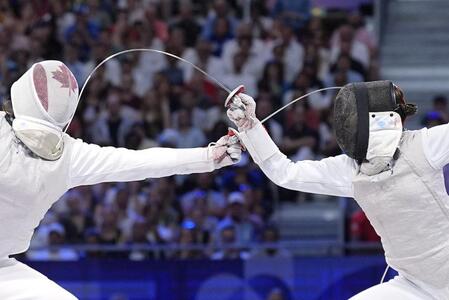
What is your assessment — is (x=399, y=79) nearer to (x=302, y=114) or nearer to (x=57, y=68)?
(x=302, y=114)

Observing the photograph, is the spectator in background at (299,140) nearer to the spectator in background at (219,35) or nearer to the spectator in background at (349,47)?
the spectator in background at (349,47)

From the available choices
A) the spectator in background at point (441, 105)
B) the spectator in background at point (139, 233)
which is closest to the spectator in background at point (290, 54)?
the spectator in background at point (441, 105)

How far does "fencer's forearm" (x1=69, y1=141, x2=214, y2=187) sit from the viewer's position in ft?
15.5

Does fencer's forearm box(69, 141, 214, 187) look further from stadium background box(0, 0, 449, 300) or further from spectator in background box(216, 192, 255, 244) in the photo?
spectator in background box(216, 192, 255, 244)

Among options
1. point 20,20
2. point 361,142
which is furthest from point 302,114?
point 361,142

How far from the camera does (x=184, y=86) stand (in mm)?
9383

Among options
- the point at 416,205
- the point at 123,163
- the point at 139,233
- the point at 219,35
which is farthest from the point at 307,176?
the point at 219,35

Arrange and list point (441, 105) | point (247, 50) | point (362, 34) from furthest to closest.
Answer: point (362, 34)
point (247, 50)
point (441, 105)

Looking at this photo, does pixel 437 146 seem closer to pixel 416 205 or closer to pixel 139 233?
pixel 416 205

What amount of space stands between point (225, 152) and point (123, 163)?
48 centimetres

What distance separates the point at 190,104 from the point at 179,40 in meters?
0.89

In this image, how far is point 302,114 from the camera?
8977 millimetres

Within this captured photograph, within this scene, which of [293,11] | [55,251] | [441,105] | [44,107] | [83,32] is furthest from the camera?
[293,11]

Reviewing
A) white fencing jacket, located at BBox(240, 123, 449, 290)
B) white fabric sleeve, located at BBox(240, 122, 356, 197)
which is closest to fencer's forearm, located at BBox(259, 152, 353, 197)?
white fabric sleeve, located at BBox(240, 122, 356, 197)
